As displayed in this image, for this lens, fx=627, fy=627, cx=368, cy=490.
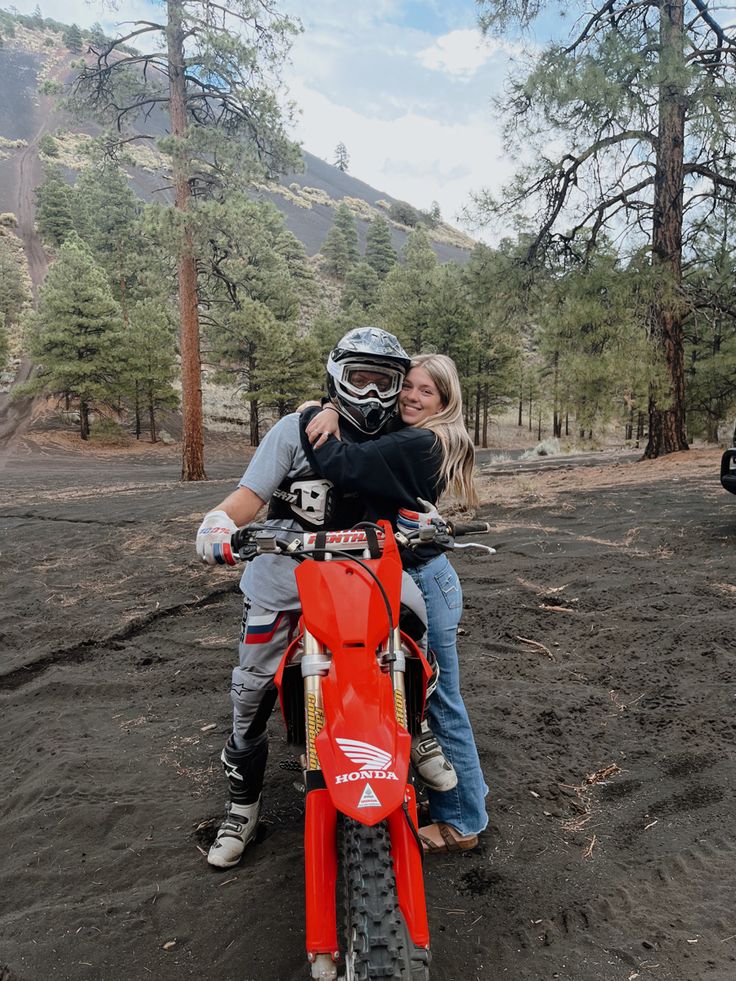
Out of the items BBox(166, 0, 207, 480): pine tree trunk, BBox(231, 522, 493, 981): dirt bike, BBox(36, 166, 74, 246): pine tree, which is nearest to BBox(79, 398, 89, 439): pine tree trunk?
BBox(166, 0, 207, 480): pine tree trunk

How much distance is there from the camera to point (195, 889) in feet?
7.50

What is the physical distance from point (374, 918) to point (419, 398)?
1763 millimetres

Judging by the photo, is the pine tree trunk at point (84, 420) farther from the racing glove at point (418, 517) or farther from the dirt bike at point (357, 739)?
the dirt bike at point (357, 739)

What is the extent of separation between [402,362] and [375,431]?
0.97ft

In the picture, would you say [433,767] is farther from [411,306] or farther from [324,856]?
[411,306]

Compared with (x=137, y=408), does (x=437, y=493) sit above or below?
below

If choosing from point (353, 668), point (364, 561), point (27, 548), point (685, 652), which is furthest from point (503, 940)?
point (27, 548)

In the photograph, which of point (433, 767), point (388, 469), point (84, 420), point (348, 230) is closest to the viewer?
point (388, 469)

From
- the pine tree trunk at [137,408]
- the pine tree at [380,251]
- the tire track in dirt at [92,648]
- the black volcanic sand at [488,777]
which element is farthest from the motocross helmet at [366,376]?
the pine tree at [380,251]

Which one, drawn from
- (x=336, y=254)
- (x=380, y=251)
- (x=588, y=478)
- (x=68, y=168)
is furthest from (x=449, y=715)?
(x=68, y=168)

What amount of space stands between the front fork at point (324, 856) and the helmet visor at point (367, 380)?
1.02 meters

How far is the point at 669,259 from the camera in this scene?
42.4 feet

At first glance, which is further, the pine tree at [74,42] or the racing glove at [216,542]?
the pine tree at [74,42]

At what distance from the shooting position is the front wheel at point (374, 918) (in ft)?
4.95
